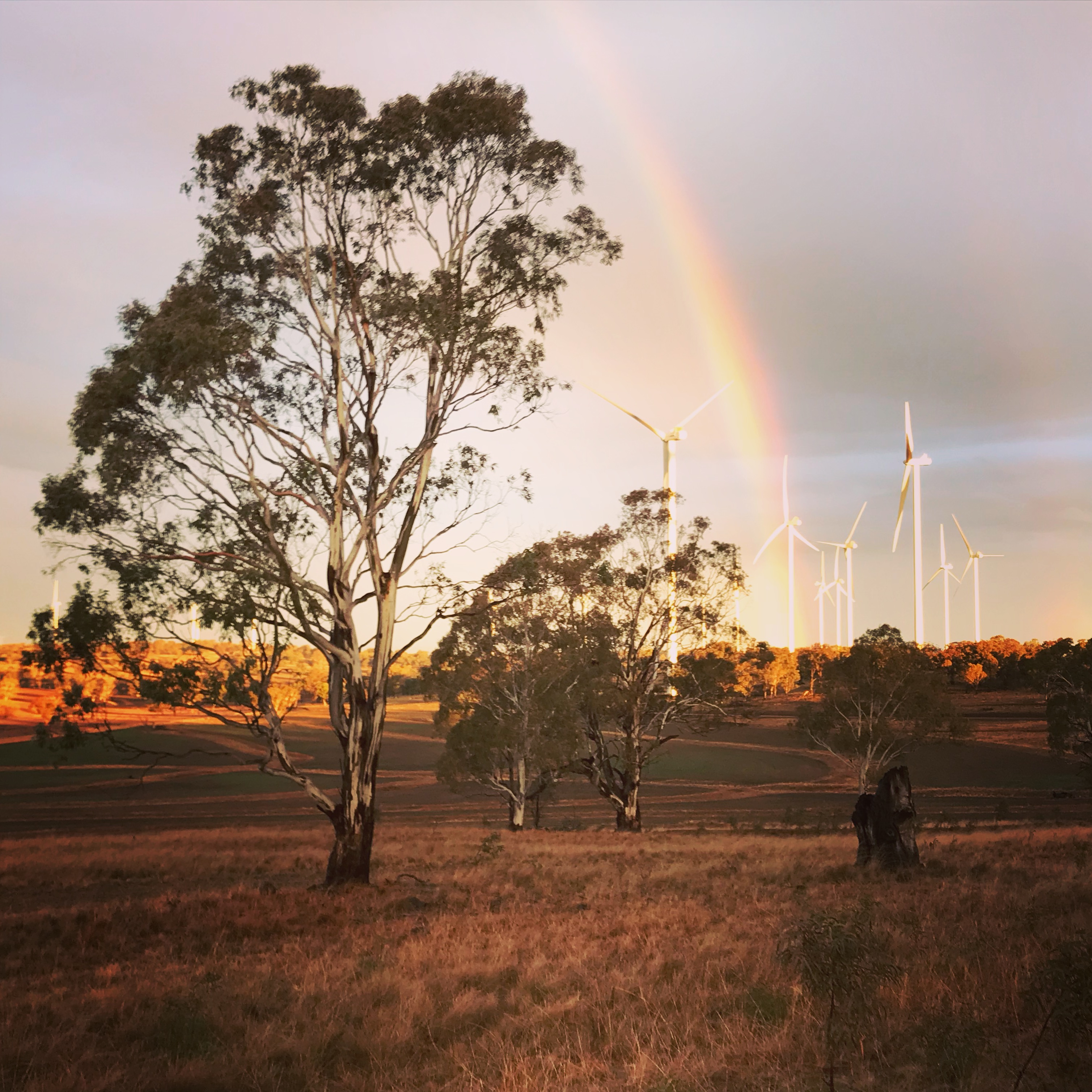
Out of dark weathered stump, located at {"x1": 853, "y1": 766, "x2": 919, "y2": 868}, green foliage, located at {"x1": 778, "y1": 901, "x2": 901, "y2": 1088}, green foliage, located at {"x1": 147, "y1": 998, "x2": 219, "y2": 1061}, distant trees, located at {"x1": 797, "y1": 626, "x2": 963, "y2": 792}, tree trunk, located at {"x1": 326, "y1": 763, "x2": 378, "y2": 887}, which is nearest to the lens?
green foliage, located at {"x1": 778, "y1": 901, "x2": 901, "y2": 1088}

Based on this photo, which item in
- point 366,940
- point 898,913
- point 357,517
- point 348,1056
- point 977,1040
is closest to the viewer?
point 977,1040

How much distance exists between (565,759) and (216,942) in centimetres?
3100

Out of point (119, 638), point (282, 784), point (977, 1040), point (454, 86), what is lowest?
point (282, 784)

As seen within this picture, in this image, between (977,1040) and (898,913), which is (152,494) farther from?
(977,1040)

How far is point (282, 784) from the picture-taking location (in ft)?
297

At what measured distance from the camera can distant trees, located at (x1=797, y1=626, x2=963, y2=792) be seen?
53.4 meters

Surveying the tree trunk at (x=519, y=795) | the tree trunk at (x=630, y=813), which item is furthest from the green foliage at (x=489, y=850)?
the tree trunk at (x=519, y=795)

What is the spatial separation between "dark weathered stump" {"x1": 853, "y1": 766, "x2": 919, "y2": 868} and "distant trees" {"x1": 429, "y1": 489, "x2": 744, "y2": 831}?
62.7ft

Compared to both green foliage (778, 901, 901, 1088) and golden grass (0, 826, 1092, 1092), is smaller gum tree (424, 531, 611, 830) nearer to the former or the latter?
golden grass (0, 826, 1092, 1092)

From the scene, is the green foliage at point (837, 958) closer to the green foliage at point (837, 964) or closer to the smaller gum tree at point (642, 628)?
the green foliage at point (837, 964)

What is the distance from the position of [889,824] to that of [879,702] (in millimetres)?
35137

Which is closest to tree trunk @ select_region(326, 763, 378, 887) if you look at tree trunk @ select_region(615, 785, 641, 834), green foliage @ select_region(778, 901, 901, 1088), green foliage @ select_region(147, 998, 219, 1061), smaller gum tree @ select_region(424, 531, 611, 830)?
green foliage @ select_region(147, 998, 219, 1061)

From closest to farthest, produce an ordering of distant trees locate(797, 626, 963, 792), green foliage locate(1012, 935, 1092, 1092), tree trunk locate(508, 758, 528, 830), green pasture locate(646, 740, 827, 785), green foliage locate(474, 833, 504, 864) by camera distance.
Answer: green foliage locate(1012, 935, 1092, 1092)
green foliage locate(474, 833, 504, 864)
tree trunk locate(508, 758, 528, 830)
distant trees locate(797, 626, 963, 792)
green pasture locate(646, 740, 827, 785)

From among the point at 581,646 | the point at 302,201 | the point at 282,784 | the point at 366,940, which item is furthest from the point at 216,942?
the point at 282,784
